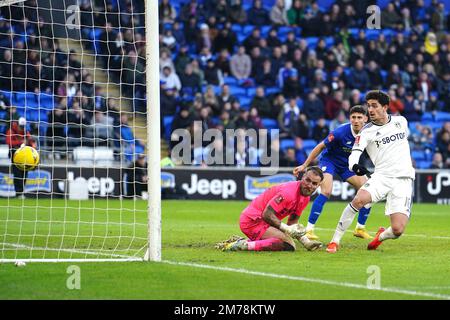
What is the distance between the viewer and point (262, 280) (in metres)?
8.87

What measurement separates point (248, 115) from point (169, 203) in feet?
15.3

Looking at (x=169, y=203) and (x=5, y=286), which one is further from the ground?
(x=5, y=286)

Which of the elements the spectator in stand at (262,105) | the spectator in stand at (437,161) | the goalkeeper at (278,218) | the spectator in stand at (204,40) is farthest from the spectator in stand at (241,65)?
the goalkeeper at (278,218)

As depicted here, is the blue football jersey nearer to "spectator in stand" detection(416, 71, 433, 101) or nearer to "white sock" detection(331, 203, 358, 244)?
"white sock" detection(331, 203, 358, 244)

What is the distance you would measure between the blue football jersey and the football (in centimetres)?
440

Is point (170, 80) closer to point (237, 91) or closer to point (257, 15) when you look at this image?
point (237, 91)

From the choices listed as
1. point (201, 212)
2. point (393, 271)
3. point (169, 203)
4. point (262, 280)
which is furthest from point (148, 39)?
point (169, 203)

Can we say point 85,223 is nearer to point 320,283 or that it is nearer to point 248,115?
point 320,283

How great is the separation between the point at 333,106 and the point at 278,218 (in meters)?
16.2

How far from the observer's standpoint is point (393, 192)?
11.8 meters

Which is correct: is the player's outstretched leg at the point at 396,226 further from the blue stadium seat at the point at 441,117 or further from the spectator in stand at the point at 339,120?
the blue stadium seat at the point at 441,117

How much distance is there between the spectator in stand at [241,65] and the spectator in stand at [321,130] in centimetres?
324

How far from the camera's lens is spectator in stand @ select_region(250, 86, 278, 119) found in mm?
27156

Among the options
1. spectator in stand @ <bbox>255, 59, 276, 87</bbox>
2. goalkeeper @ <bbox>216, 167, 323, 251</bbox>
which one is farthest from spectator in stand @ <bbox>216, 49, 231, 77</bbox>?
goalkeeper @ <bbox>216, 167, 323, 251</bbox>
